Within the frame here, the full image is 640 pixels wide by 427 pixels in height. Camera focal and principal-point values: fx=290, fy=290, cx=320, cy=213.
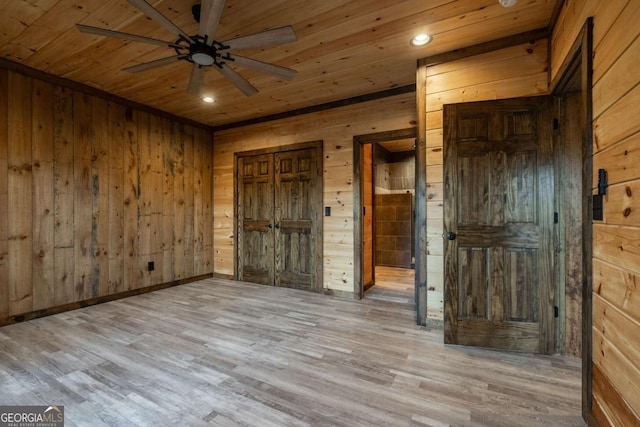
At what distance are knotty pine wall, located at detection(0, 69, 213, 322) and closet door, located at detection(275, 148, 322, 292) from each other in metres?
1.57

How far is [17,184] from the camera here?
309 cm

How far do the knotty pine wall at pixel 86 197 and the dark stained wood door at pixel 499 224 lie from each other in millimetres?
4058

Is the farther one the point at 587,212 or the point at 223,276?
the point at 223,276

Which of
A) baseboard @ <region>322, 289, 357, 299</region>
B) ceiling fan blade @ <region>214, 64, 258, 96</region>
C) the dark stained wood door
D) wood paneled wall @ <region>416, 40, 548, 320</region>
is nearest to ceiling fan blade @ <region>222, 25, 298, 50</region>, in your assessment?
ceiling fan blade @ <region>214, 64, 258, 96</region>

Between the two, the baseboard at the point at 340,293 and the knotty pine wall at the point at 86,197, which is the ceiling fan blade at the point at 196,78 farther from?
the baseboard at the point at 340,293

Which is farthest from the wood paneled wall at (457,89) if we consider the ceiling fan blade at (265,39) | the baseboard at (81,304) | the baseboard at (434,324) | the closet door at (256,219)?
the baseboard at (81,304)

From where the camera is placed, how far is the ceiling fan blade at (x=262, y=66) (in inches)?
89.2

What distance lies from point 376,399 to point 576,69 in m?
2.52

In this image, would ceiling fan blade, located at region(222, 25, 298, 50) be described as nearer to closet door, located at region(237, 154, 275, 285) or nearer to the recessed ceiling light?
the recessed ceiling light

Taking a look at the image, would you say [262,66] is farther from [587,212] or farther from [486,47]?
[587,212]

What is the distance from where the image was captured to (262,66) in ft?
7.63

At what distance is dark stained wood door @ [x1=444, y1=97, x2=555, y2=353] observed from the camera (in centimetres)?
237

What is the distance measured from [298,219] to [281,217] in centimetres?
33
